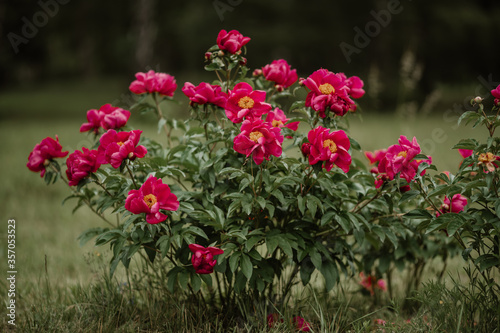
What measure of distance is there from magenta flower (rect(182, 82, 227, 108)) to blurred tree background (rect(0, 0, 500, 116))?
6024 millimetres

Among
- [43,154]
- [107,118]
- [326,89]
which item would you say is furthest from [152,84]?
[326,89]

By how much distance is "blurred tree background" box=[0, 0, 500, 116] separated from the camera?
11945mm

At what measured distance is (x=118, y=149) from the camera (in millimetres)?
1382

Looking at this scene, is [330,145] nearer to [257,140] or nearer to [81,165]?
[257,140]

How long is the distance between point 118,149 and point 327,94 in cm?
72

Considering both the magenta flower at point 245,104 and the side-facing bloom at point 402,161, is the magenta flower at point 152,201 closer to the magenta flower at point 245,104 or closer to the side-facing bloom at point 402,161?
the magenta flower at point 245,104

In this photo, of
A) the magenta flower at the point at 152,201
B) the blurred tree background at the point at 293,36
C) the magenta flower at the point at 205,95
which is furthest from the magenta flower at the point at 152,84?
the blurred tree background at the point at 293,36

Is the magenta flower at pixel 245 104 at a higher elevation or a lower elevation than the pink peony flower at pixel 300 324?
higher

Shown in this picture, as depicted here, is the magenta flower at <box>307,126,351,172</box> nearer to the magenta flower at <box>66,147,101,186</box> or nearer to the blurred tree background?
the magenta flower at <box>66,147,101,186</box>

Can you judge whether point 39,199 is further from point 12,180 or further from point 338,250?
point 338,250

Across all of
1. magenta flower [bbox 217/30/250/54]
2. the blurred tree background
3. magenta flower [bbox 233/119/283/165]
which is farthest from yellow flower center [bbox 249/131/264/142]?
the blurred tree background

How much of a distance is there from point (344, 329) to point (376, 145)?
4.43 meters

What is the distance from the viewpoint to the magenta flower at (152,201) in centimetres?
128

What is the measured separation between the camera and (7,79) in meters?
21.6
